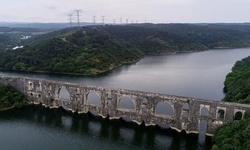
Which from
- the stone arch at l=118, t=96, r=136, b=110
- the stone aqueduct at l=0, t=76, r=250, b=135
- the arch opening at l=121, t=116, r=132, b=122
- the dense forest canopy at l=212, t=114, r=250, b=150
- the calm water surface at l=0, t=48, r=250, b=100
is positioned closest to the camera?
the dense forest canopy at l=212, t=114, r=250, b=150

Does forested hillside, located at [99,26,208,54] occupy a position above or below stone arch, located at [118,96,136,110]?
above

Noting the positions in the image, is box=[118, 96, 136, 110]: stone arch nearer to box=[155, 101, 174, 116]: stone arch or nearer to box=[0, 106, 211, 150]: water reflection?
box=[155, 101, 174, 116]: stone arch

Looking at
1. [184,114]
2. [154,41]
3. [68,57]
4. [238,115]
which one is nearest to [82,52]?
[68,57]

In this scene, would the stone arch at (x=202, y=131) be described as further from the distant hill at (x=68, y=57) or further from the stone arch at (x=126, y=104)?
the distant hill at (x=68, y=57)

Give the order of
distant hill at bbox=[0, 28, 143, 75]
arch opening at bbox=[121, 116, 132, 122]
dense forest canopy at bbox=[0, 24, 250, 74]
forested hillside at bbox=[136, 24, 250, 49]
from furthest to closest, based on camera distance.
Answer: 1. forested hillside at bbox=[136, 24, 250, 49]
2. dense forest canopy at bbox=[0, 24, 250, 74]
3. distant hill at bbox=[0, 28, 143, 75]
4. arch opening at bbox=[121, 116, 132, 122]

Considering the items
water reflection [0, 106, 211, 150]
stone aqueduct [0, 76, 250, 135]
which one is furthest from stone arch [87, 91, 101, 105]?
water reflection [0, 106, 211, 150]

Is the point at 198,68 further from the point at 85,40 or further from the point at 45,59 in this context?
the point at 45,59

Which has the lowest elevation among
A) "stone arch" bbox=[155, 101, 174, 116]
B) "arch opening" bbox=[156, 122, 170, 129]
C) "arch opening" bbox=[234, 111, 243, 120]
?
"arch opening" bbox=[156, 122, 170, 129]
